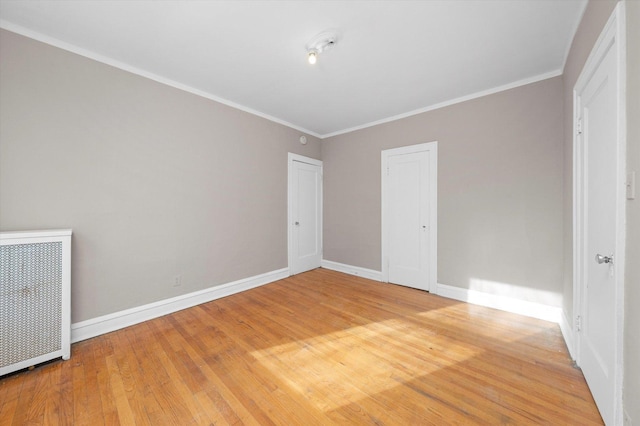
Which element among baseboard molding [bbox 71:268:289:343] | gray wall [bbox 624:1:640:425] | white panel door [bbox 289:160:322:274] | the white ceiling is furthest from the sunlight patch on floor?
the white ceiling

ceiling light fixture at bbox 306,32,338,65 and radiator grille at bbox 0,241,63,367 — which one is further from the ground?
ceiling light fixture at bbox 306,32,338,65

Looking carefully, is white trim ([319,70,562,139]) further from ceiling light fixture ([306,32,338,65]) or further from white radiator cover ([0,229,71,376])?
white radiator cover ([0,229,71,376])

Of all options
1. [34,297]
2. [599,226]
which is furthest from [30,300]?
[599,226]

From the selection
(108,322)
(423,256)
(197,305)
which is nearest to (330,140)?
(423,256)

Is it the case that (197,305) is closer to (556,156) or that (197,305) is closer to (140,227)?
(140,227)

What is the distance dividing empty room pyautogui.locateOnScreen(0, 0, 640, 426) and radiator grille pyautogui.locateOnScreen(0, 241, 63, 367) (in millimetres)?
14

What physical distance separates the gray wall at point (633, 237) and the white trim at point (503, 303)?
1817 mm

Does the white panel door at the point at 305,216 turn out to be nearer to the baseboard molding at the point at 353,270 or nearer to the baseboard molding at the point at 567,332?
the baseboard molding at the point at 353,270

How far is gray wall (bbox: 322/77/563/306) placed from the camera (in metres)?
2.59

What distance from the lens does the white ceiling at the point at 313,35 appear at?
69.6 inches

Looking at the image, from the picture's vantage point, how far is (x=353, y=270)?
4348 millimetres

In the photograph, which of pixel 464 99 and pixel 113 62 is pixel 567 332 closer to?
pixel 464 99

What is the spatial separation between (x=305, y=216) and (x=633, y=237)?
152 inches

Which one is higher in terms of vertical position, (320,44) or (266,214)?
(320,44)
